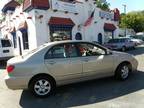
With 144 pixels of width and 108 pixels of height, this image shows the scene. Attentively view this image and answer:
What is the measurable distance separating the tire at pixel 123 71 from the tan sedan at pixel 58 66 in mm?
127

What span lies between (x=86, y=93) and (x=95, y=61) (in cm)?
111

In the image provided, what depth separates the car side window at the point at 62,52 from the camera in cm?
650

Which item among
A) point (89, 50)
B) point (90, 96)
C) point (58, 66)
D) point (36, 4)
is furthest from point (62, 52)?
point (36, 4)

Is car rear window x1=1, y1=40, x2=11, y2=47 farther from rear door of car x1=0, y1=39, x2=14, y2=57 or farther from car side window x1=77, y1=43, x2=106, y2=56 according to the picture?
car side window x1=77, y1=43, x2=106, y2=56

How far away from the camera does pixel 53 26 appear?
59.7 ft

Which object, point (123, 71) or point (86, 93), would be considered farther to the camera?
point (123, 71)

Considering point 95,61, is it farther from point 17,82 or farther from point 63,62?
point 17,82

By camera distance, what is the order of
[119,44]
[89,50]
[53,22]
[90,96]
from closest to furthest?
[90,96], [89,50], [53,22], [119,44]

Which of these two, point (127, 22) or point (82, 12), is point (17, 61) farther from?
point (127, 22)

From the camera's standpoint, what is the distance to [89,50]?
7.13m

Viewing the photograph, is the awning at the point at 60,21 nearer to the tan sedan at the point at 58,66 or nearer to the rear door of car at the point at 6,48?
the rear door of car at the point at 6,48

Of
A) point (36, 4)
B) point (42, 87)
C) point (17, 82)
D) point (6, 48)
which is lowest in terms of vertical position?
point (42, 87)

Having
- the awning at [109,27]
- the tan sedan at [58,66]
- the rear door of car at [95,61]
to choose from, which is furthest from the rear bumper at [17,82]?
the awning at [109,27]

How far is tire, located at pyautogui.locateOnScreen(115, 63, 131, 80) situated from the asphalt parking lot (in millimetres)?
187
